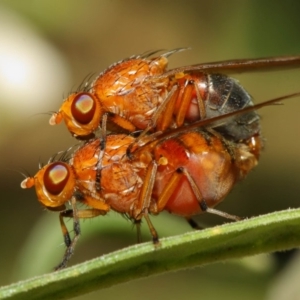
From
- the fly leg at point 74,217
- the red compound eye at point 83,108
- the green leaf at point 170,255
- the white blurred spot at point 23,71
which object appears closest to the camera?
the green leaf at point 170,255

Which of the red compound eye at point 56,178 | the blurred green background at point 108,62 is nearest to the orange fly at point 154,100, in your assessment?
the red compound eye at point 56,178

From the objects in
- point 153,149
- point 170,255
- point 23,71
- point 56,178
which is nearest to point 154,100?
point 153,149

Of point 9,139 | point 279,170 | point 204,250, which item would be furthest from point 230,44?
point 204,250

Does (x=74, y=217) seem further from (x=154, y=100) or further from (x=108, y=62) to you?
(x=108, y=62)

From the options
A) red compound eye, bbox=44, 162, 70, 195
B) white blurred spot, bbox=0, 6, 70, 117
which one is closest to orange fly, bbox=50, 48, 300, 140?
red compound eye, bbox=44, 162, 70, 195

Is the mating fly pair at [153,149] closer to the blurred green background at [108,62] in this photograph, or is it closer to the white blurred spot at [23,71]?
the blurred green background at [108,62]

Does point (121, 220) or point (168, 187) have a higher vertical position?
point (168, 187)

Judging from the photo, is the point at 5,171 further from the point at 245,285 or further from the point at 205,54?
the point at 245,285
